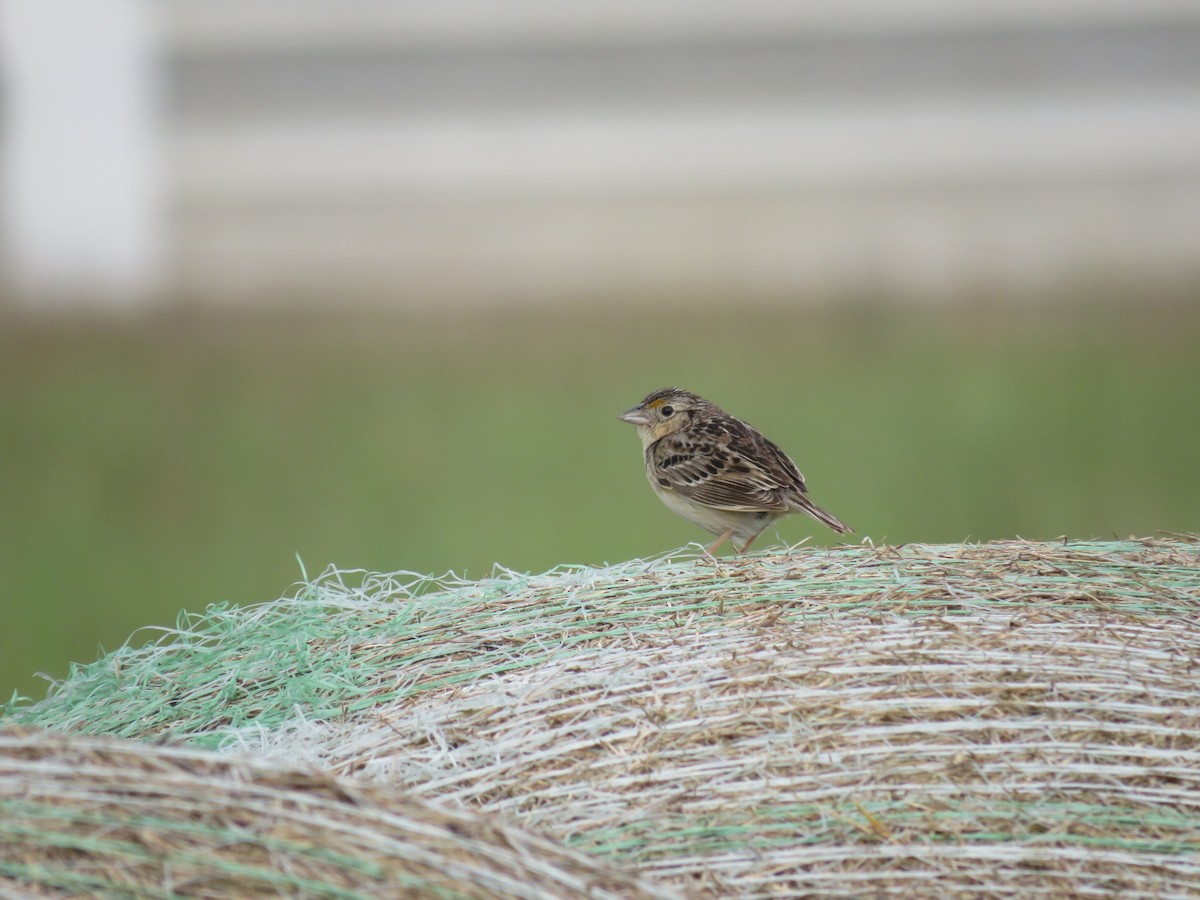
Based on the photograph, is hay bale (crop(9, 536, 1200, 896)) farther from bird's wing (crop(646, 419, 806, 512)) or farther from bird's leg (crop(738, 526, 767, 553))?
bird's leg (crop(738, 526, 767, 553))

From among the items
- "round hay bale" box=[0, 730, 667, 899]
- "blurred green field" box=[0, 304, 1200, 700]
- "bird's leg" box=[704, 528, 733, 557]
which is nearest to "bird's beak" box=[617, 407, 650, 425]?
"bird's leg" box=[704, 528, 733, 557]

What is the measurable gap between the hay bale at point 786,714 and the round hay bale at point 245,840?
509mm

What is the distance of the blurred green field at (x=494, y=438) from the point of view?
16.1 meters

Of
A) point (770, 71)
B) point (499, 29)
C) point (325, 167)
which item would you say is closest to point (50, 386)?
point (325, 167)

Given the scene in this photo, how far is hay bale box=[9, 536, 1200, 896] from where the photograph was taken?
4086 mm

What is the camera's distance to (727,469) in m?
7.26

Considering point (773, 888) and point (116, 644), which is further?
point (116, 644)

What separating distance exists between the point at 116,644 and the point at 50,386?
1042 centimetres

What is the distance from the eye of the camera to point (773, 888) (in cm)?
400

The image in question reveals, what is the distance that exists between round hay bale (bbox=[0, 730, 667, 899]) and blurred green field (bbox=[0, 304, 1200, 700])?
978 centimetres

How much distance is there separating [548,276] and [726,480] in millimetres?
23862

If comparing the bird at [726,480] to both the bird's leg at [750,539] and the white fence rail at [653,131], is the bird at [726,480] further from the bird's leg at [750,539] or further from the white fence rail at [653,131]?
the white fence rail at [653,131]

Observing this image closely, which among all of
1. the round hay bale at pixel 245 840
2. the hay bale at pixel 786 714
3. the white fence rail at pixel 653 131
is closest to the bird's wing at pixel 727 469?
the hay bale at pixel 786 714

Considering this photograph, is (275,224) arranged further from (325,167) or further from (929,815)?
(929,815)
